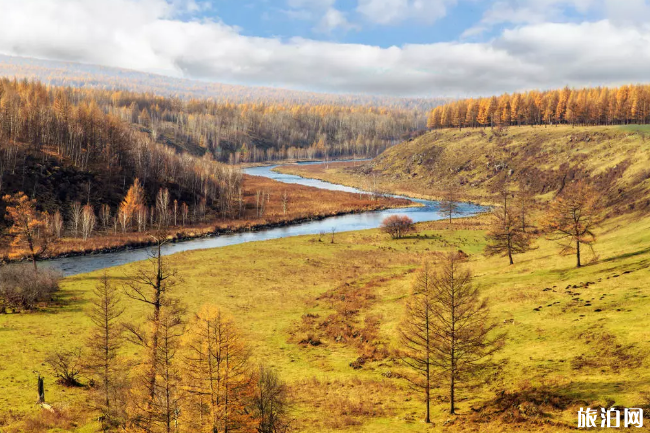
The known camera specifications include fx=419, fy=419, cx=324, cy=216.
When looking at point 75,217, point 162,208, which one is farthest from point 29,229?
point 162,208

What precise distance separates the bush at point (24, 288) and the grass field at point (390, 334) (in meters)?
2.77

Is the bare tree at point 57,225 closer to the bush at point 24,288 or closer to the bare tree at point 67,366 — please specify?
the bush at point 24,288

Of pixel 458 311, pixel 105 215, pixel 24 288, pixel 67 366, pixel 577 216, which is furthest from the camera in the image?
pixel 105 215

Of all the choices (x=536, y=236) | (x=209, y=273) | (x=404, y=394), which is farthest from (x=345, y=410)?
(x=536, y=236)

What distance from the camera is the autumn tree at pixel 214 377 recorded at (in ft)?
85.8

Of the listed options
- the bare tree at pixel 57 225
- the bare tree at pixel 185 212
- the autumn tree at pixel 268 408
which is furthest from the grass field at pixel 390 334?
the bare tree at pixel 185 212

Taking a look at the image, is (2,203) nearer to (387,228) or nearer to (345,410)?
(387,228)

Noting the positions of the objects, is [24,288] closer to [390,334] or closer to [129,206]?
[390,334]

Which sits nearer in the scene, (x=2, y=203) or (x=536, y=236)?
(x=536, y=236)

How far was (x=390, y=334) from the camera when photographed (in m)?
46.8

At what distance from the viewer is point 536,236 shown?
90.3 metres

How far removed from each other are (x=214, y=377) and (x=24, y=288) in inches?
1708

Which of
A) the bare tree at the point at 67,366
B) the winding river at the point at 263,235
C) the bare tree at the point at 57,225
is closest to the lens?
the bare tree at the point at 67,366

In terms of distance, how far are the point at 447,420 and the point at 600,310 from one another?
19.0 m
